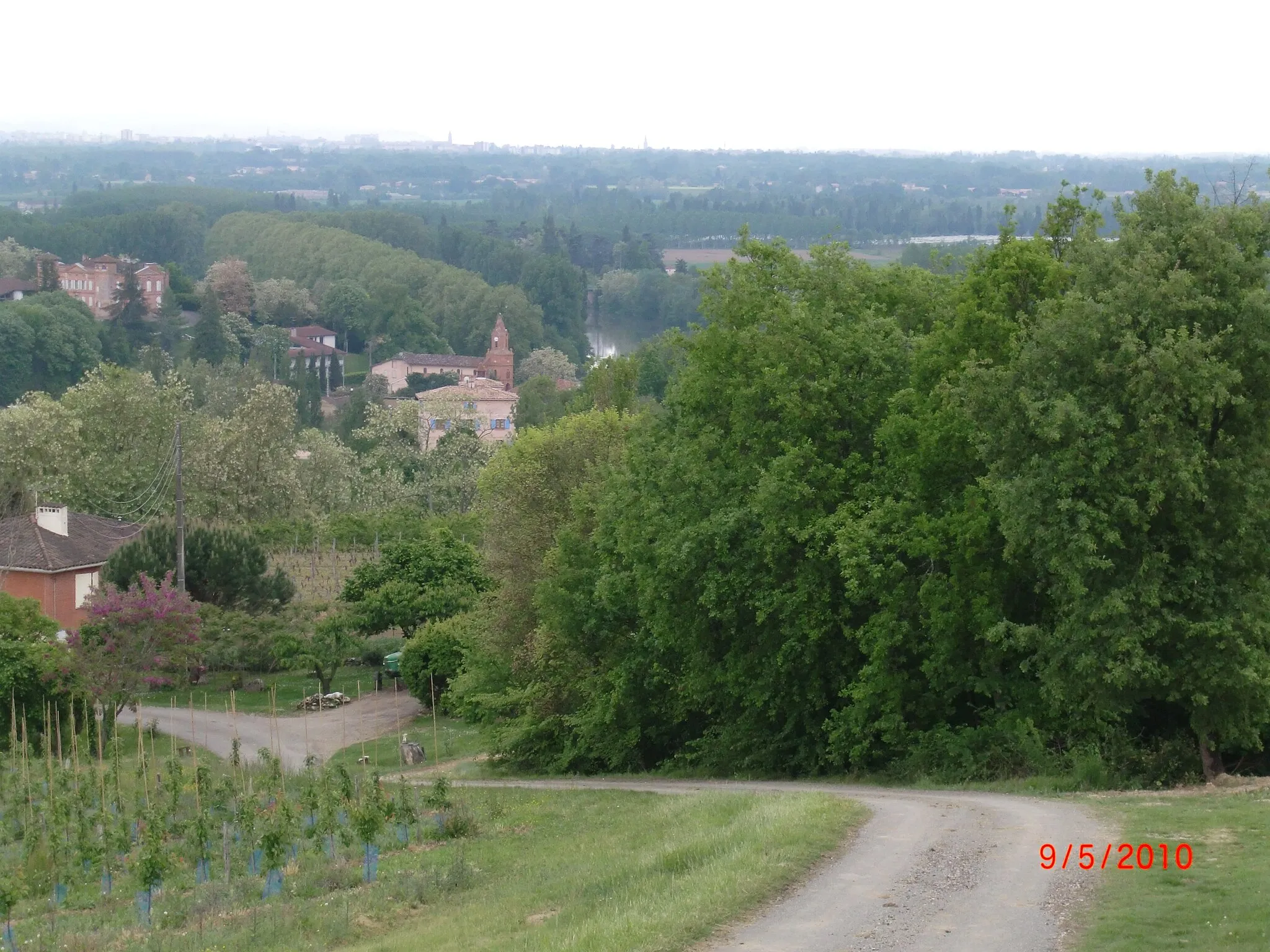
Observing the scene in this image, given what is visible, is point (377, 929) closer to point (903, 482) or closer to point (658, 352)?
point (903, 482)

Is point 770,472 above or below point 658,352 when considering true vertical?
above

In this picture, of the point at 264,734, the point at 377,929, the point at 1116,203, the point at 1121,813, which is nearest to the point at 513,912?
the point at 377,929

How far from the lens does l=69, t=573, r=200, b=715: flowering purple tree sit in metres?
32.1

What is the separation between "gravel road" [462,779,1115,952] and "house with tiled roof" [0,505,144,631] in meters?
32.8

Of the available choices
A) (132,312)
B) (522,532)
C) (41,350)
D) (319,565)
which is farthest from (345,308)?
(522,532)

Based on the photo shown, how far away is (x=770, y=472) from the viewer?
23.8 meters

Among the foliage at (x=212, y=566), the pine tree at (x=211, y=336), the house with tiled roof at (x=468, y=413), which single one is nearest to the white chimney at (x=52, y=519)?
the foliage at (x=212, y=566)

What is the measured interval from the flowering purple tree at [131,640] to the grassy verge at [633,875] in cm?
1457

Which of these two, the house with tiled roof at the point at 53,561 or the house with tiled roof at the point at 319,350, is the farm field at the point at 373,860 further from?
the house with tiled roof at the point at 319,350

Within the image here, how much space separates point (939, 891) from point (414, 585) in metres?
31.1

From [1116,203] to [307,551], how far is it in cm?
4033

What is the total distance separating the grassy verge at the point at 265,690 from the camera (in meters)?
39.4

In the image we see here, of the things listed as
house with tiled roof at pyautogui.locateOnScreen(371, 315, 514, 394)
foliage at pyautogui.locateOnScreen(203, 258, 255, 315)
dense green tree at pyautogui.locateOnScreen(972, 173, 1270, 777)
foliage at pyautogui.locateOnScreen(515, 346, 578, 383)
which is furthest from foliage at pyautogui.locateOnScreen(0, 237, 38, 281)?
dense green tree at pyautogui.locateOnScreen(972, 173, 1270, 777)
